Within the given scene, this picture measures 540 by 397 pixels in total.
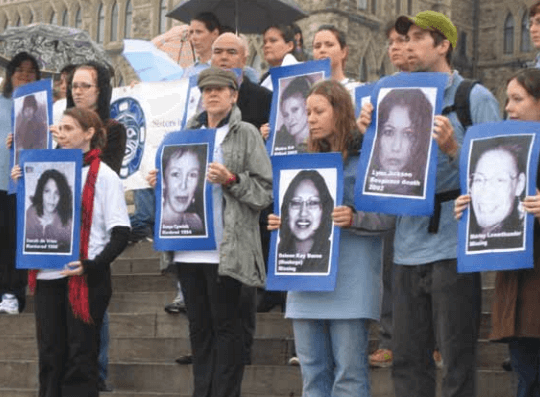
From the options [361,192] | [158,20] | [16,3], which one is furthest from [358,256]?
[16,3]

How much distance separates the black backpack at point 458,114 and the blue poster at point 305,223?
1.77 ft

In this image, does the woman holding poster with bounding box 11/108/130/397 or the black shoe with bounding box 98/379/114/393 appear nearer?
the woman holding poster with bounding box 11/108/130/397

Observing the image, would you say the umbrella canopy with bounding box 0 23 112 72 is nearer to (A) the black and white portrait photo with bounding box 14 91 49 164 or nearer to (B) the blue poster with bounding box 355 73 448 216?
(A) the black and white portrait photo with bounding box 14 91 49 164

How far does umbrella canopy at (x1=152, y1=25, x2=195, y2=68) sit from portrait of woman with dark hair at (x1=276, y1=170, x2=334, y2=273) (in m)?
8.65

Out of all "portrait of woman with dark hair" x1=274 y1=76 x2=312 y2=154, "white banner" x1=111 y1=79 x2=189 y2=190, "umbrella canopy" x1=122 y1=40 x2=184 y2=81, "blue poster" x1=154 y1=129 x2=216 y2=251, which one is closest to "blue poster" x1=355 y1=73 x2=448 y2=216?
"blue poster" x1=154 y1=129 x2=216 y2=251

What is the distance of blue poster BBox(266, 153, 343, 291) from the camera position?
6.75 m

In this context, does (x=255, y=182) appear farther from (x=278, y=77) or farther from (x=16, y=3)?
(x=16, y=3)

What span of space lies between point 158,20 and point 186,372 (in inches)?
1384

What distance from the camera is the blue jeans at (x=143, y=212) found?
1164 cm

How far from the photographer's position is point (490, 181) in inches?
242

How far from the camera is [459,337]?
6.16 metres

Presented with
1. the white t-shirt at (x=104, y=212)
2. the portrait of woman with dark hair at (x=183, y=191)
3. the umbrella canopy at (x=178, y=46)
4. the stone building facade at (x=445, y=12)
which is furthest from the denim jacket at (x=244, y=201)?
the stone building facade at (x=445, y=12)

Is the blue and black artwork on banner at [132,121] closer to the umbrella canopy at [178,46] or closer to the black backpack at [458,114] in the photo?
the umbrella canopy at [178,46]

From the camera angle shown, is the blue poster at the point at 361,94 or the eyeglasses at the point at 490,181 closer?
the eyeglasses at the point at 490,181
